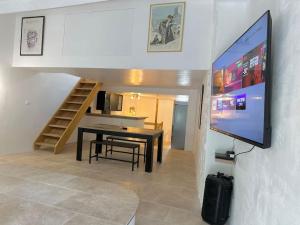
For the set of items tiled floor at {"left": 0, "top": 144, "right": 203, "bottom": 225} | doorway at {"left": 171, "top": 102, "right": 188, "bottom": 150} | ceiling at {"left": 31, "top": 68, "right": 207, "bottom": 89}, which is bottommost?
tiled floor at {"left": 0, "top": 144, "right": 203, "bottom": 225}

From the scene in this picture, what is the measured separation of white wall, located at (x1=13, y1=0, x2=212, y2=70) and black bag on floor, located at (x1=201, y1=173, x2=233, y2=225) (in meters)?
1.92

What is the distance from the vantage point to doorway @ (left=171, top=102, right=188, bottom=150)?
8.50m

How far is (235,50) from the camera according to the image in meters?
2.02

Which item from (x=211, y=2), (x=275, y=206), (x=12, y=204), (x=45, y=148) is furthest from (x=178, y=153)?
(x=275, y=206)

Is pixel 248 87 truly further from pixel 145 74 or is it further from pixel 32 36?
pixel 32 36

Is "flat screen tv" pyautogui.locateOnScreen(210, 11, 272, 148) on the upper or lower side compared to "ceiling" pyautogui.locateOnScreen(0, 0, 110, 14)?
lower

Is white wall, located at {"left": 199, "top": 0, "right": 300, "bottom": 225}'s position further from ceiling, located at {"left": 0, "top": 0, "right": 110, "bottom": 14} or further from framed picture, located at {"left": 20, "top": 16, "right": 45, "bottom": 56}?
framed picture, located at {"left": 20, "top": 16, "right": 45, "bottom": 56}

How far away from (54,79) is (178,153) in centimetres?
408

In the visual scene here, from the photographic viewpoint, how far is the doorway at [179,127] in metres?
8.50

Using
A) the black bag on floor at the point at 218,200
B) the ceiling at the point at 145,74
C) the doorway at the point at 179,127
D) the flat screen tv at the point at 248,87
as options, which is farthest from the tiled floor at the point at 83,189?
the doorway at the point at 179,127

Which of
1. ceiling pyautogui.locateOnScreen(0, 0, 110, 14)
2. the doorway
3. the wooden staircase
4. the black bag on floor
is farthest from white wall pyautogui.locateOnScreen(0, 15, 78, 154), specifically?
the black bag on floor

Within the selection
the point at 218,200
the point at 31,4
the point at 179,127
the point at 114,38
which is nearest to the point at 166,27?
the point at 114,38

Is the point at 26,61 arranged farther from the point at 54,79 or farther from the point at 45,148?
the point at 45,148

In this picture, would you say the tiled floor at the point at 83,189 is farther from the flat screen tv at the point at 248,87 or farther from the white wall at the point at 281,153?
the flat screen tv at the point at 248,87
